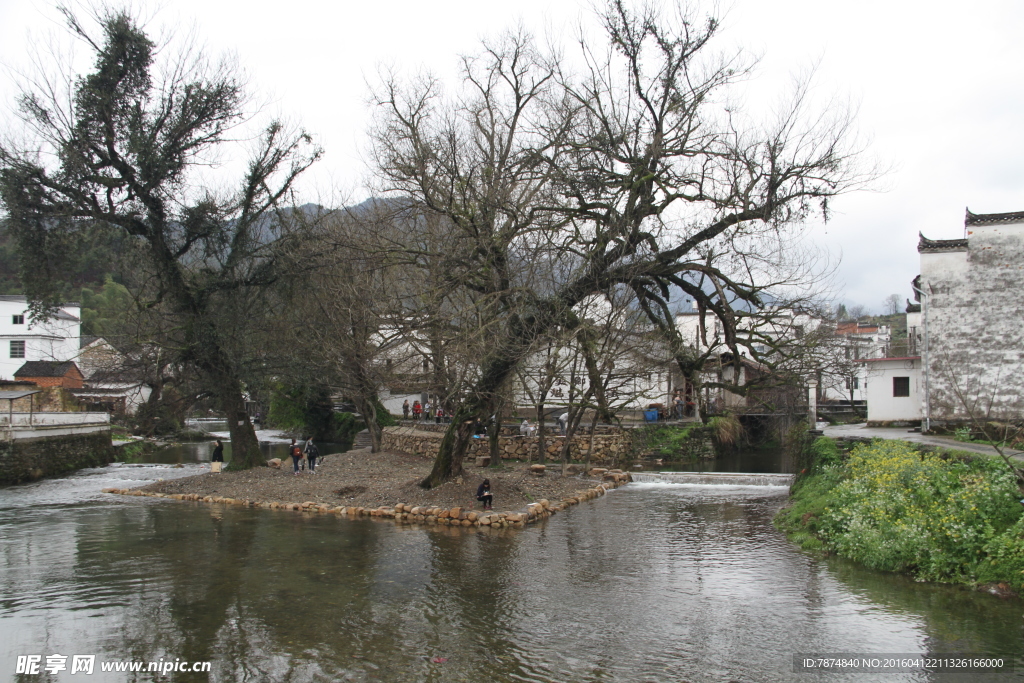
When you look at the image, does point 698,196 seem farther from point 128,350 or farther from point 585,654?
point 128,350

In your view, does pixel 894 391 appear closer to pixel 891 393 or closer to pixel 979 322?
pixel 891 393

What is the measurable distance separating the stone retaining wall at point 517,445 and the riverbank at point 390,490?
2653 mm

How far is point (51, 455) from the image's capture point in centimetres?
2931

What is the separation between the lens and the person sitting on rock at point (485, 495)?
1772cm

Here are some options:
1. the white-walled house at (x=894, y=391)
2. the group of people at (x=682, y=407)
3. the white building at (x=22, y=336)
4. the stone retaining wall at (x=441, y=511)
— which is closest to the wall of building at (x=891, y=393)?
the white-walled house at (x=894, y=391)

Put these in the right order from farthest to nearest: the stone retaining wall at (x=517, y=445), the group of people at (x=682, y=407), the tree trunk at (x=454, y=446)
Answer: the group of people at (x=682, y=407) < the stone retaining wall at (x=517, y=445) < the tree trunk at (x=454, y=446)

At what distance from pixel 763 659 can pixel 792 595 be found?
2965 mm

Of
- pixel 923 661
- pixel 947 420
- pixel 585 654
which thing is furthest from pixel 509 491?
pixel 947 420

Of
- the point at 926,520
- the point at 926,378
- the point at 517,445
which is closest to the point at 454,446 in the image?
the point at 926,520

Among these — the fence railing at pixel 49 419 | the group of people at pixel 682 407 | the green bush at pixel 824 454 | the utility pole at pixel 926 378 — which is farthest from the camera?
the group of people at pixel 682 407

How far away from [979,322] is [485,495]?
60.2 feet

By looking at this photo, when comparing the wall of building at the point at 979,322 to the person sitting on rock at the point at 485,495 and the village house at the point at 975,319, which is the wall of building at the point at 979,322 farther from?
the person sitting on rock at the point at 485,495

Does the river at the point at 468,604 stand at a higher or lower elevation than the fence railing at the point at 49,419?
lower

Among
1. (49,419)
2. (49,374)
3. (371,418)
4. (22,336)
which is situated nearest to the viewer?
(49,419)
